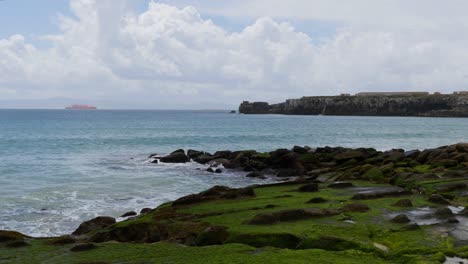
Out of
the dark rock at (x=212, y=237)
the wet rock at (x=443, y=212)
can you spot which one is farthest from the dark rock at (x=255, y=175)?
the dark rock at (x=212, y=237)

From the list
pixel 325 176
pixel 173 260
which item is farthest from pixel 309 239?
pixel 325 176

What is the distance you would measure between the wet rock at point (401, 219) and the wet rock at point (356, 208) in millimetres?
1527

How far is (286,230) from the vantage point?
13672 millimetres

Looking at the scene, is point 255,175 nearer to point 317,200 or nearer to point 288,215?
point 317,200

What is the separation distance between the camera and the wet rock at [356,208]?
1659 cm

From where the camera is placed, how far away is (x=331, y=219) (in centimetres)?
1528

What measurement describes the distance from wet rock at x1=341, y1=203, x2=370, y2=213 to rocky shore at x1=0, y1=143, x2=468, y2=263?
0.02m

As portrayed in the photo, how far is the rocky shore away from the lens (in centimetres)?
1184

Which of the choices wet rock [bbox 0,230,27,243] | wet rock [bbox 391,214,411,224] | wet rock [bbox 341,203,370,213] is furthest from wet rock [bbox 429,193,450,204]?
wet rock [bbox 0,230,27,243]

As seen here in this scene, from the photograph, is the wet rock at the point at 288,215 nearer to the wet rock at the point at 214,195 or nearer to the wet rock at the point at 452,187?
the wet rock at the point at 214,195

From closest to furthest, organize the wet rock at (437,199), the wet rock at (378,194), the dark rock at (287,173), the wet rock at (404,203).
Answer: the wet rock at (404,203) → the wet rock at (437,199) → the wet rock at (378,194) → the dark rock at (287,173)

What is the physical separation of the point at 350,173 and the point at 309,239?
17.5 m

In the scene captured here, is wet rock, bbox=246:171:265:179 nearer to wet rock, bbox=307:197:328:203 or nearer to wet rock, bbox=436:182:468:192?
wet rock, bbox=436:182:468:192

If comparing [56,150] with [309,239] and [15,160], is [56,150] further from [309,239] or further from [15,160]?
[309,239]
